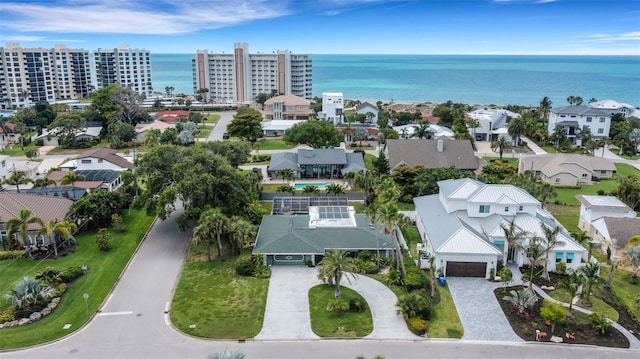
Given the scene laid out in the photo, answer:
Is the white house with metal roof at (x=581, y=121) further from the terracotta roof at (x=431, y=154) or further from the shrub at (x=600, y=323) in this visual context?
the shrub at (x=600, y=323)

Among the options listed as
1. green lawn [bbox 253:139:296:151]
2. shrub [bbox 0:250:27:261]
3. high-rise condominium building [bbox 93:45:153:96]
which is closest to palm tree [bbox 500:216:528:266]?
shrub [bbox 0:250:27:261]

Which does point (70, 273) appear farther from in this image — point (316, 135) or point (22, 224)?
point (316, 135)

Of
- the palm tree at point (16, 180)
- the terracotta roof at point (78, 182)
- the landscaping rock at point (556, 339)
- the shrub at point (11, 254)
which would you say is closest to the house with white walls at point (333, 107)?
the terracotta roof at point (78, 182)

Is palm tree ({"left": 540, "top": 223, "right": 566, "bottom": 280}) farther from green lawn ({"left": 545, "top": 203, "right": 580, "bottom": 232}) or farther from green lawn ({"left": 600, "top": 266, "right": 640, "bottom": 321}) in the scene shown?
green lawn ({"left": 545, "top": 203, "right": 580, "bottom": 232})

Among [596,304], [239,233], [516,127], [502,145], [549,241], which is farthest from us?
[516,127]

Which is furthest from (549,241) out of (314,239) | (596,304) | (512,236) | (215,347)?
(215,347)

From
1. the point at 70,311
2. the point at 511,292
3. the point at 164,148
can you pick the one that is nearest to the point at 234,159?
the point at 164,148
